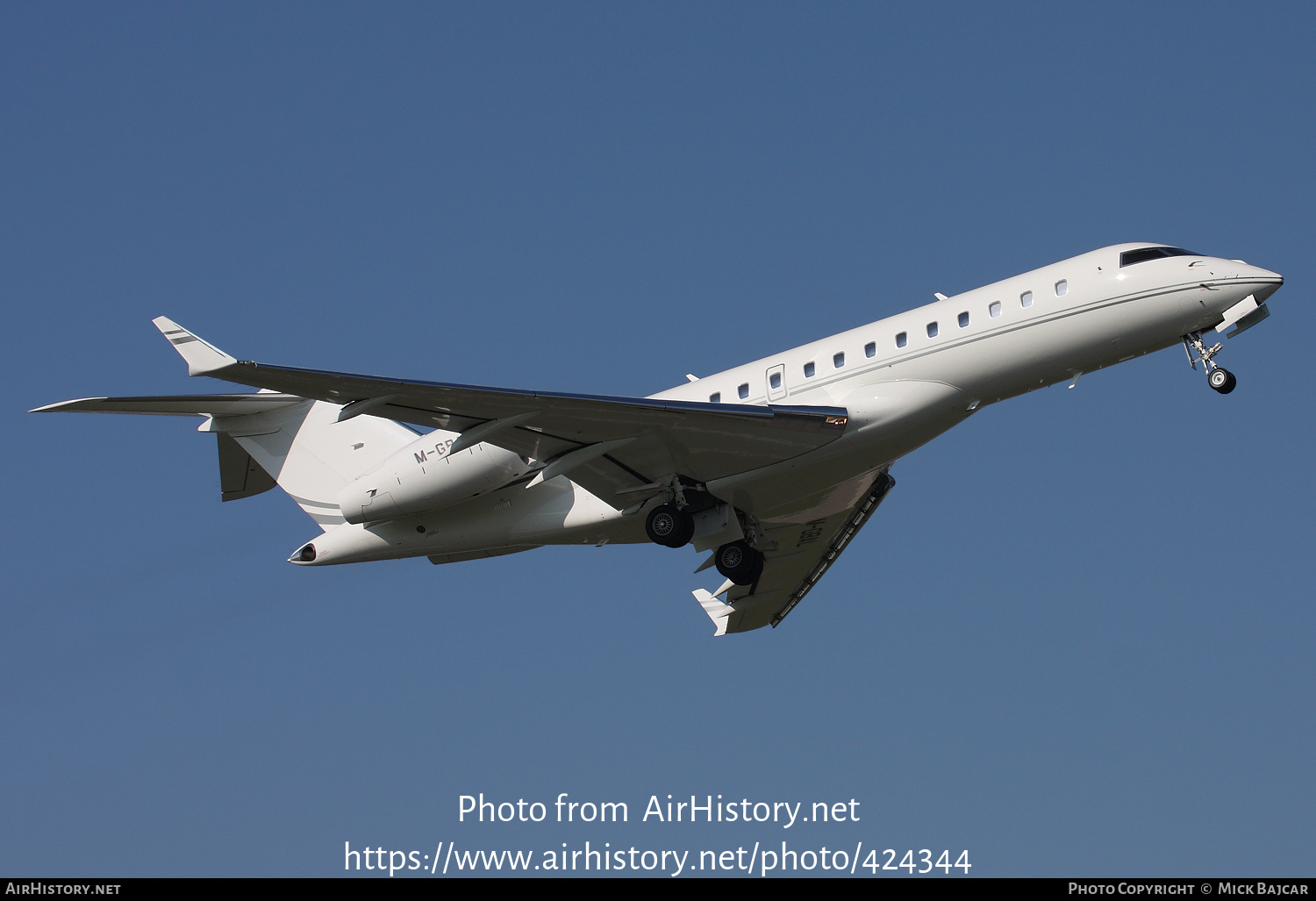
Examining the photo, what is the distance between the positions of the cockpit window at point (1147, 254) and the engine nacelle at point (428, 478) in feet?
29.5

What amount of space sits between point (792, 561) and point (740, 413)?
6.92 m

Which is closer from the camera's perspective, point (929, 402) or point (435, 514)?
point (929, 402)

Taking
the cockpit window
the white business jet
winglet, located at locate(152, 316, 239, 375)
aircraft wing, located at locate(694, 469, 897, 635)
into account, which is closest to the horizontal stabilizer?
the white business jet

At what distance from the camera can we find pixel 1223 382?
716 inches

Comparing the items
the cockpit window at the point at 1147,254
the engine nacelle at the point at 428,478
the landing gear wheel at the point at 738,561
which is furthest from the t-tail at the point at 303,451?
the cockpit window at the point at 1147,254

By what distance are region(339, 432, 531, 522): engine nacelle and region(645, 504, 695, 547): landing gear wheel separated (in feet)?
6.73

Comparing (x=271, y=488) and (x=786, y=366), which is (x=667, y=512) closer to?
(x=786, y=366)

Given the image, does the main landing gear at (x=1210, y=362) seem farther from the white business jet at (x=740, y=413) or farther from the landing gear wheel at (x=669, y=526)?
the landing gear wheel at (x=669, y=526)

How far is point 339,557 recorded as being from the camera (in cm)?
2134

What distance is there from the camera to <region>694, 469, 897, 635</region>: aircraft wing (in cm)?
2262

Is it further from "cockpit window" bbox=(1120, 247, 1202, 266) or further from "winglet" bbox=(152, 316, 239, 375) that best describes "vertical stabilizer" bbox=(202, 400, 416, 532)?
"cockpit window" bbox=(1120, 247, 1202, 266)
